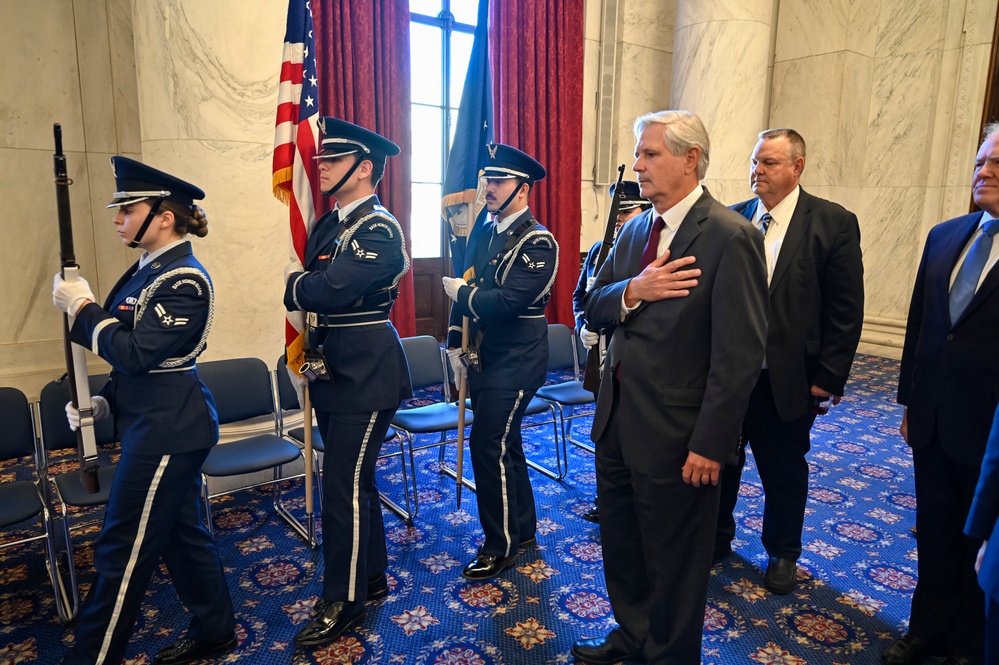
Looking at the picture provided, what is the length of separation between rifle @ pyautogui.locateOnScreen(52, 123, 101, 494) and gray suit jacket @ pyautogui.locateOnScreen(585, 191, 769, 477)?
1599mm

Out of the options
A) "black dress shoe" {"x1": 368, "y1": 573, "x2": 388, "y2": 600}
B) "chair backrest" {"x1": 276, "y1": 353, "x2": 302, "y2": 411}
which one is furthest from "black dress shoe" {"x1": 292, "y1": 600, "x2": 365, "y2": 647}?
"chair backrest" {"x1": 276, "y1": 353, "x2": 302, "y2": 411}

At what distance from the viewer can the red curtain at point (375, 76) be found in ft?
16.1

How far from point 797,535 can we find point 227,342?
9.68 feet

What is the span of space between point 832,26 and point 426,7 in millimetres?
4270

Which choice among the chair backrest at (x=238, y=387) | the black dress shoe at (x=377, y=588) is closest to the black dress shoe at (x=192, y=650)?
the black dress shoe at (x=377, y=588)

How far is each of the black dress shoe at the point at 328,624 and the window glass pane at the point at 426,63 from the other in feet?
15.6

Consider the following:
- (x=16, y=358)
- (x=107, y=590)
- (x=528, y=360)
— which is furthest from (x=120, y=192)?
(x=16, y=358)

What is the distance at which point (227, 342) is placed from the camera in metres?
3.56

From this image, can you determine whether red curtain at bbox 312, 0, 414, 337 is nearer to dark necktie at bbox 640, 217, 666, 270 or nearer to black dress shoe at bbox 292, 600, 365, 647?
black dress shoe at bbox 292, 600, 365, 647

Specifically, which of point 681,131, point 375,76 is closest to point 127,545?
point 681,131

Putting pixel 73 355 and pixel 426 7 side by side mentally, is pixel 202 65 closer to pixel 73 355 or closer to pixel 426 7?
pixel 73 355

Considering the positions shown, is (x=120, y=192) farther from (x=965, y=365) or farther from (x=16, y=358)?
(x=16, y=358)

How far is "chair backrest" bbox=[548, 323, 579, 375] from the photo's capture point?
4410mm

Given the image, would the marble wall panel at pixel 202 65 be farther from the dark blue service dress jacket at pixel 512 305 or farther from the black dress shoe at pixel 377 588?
the black dress shoe at pixel 377 588
